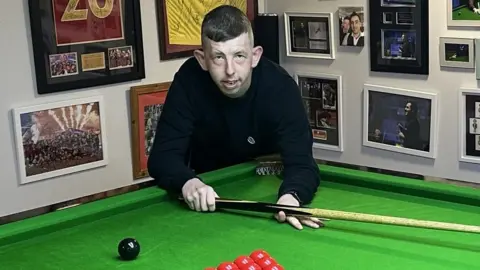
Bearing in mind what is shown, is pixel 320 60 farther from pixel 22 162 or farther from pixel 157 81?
pixel 22 162

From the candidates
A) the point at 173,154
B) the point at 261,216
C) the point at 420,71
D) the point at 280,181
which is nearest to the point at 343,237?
the point at 261,216

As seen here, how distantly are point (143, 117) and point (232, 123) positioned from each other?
1570 mm

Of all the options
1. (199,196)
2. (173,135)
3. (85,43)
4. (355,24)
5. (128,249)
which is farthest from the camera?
(355,24)

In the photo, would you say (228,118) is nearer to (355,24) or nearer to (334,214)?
(334,214)

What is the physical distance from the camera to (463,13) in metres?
3.74

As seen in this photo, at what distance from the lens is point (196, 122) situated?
285 centimetres

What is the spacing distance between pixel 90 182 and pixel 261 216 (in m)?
2.01

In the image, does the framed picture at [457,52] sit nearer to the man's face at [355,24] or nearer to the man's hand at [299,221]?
the man's face at [355,24]

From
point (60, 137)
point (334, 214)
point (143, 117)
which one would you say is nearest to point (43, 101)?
point (60, 137)

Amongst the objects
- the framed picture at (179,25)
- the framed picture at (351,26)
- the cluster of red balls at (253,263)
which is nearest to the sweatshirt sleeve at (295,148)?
the cluster of red balls at (253,263)

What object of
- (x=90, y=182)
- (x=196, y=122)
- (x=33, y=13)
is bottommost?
(x=90, y=182)

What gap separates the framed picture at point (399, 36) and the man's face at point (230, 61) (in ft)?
5.26

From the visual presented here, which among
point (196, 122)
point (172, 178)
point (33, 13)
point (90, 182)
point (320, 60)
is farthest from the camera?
point (320, 60)

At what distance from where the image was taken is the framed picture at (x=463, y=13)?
3.69 metres
